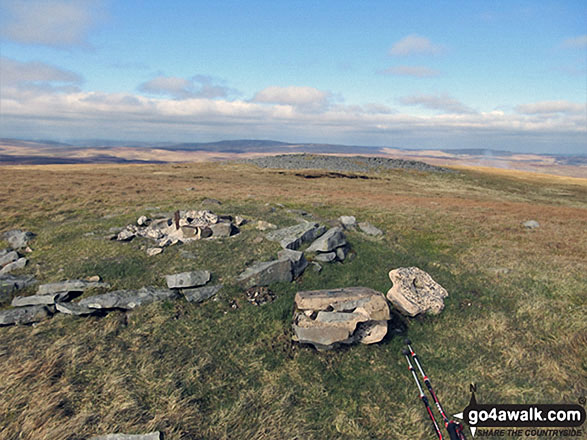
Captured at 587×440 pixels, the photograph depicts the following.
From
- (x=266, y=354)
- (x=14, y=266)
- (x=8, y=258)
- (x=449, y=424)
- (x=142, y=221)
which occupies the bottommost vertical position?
(x=449, y=424)

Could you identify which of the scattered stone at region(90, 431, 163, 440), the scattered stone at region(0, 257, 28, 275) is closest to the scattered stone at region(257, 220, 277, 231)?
the scattered stone at region(0, 257, 28, 275)

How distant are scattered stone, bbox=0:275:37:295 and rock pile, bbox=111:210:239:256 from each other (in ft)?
15.8

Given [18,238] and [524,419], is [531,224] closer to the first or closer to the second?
[524,419]

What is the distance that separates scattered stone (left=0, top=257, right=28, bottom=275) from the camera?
1442cm

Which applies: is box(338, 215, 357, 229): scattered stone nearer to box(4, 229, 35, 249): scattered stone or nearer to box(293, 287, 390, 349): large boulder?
box(293, 287, 390, 349): large boulder

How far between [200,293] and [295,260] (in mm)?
4318

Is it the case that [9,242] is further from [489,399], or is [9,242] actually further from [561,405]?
[561,405]

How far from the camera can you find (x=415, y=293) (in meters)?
12.5

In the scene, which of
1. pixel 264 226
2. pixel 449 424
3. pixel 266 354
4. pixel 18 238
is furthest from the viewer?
pixel 264 226

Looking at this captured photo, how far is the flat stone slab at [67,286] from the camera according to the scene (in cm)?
1208

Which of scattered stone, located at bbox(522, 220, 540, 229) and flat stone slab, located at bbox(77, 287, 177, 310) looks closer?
flat stone slab, located at bbox(77, 287, 177, 310)

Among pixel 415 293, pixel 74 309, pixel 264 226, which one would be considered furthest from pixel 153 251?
pixel 415 293

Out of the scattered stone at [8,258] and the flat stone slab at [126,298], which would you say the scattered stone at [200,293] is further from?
the scattered stone at [8,258]

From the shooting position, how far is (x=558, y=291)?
13.6 metres
